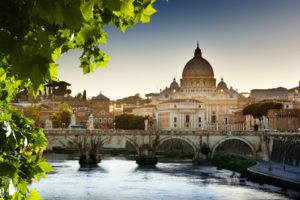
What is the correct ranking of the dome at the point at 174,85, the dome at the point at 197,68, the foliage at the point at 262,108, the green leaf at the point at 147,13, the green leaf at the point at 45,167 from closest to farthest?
the green leaf at the point at 147,13, the green leaf at the point at 45,167, the foliage at the point at 262,108, the dome at the point at 197,68, the dome at the point at 174,85

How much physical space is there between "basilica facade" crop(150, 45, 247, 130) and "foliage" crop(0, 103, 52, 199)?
294 ft

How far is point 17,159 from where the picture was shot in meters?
3.41

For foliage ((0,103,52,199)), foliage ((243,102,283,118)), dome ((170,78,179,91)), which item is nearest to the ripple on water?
foliage ((0,103,52,199))

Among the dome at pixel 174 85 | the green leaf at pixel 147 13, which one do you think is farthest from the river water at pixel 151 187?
the dome at pixel 174 85

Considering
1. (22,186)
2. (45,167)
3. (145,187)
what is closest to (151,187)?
(145,187)

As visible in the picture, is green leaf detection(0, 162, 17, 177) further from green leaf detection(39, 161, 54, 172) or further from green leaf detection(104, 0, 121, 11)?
green leaf detection(104, 0, 121, 11)

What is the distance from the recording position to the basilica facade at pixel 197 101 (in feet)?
309

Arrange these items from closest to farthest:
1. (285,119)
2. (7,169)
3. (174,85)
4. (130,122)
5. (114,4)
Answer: (114,4) < (7,169) < (285,119) < (130,122) < (174,85)

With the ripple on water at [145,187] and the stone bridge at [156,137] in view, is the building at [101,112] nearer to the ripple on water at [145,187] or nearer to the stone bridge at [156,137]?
the stone bridge at [156,137]

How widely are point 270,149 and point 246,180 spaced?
50.1ft

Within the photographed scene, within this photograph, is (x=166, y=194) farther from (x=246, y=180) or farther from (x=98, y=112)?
(x=98, y=112)

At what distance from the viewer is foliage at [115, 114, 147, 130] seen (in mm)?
88812

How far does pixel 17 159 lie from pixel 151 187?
90.4 feet

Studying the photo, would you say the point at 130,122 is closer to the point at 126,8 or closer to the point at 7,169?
the point at 7,169
